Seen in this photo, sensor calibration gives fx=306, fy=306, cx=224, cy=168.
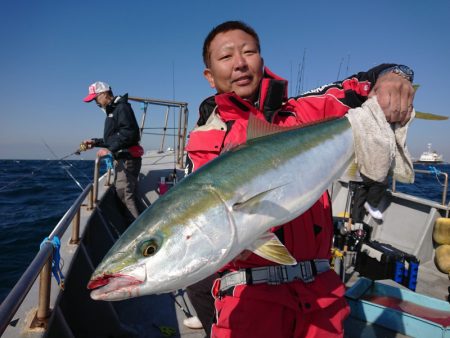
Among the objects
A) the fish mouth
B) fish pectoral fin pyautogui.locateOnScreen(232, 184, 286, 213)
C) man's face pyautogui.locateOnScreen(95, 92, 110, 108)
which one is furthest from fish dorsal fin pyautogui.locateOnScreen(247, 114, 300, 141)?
man's face pyautogui.locateOnScreen(95, 92, 110, 108)

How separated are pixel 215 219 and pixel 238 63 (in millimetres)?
1248

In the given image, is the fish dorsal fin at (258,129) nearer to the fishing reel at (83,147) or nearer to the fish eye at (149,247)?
the fish eye at (149,247)

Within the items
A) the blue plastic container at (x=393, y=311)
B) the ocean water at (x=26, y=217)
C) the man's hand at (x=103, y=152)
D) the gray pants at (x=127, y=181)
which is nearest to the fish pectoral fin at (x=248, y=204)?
the blue plastic container at (x=393, y=311)

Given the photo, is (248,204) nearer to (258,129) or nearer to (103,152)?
(258,129)

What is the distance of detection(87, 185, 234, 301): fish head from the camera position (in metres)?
1.31

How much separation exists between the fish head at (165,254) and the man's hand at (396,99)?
1149mm

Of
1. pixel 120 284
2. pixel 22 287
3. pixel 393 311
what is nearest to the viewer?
pixel 120 284

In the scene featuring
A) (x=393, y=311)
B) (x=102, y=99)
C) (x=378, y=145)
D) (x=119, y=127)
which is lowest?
(x=393, y=311)

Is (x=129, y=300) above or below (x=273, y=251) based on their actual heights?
below

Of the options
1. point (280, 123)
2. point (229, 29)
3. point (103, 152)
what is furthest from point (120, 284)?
point (103, 152)

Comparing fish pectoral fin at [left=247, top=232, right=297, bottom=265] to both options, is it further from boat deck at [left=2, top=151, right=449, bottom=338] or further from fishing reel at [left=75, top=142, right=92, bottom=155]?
fishing reel at [left=75, top=142, right=92, bottom=155]

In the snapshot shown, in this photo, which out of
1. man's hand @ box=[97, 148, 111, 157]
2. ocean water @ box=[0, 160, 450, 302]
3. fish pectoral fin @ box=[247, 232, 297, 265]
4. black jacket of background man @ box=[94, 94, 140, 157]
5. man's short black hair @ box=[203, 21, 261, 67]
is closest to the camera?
fish pectoral fin @ box=[247, 232, 297, 265]

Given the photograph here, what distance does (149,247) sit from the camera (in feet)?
4.52

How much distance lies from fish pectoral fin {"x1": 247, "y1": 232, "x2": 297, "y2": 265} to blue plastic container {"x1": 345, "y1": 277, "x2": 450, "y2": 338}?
2932 mm
